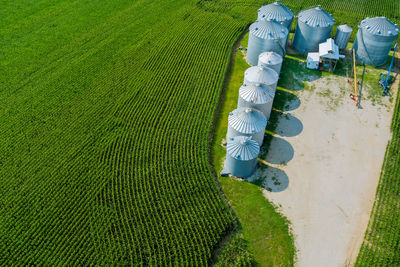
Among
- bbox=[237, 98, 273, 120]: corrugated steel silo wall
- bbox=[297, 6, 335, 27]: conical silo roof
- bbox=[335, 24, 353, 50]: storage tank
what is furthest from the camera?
bbox=[335, 24, 353, 50]: storage tank

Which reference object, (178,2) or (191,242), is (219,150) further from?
(178,2)

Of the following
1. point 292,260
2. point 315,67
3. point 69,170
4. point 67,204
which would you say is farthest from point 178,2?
point 292,260

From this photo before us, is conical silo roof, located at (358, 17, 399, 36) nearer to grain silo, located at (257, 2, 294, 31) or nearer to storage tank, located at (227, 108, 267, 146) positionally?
grain silo, located at (257, 2, 294, 31)

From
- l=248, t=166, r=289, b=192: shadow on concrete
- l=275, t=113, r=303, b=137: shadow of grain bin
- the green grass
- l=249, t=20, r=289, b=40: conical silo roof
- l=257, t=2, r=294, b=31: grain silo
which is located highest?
l=257, t=2, r=294, b=31: grain silo

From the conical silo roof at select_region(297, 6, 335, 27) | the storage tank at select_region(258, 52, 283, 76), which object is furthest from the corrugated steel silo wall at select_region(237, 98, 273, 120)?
the conical silo roof at select_region(297, 6, 335, 27)

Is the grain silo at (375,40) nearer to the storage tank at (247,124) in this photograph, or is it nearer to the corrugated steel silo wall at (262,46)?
the corrugated steel silo wall at (262,46)

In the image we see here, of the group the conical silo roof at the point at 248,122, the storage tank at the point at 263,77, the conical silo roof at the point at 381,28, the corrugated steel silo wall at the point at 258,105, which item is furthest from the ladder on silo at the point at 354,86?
the conical silo roof at the point at 248,122
